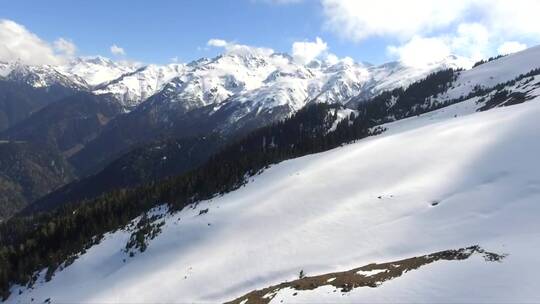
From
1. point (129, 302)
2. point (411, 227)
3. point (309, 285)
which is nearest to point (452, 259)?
point (309, 285)

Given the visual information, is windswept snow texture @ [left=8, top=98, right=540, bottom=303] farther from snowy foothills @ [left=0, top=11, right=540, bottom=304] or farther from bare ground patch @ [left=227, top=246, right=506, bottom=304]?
bare ground patch @ [left=227, top=246, right=506, bottom=304]

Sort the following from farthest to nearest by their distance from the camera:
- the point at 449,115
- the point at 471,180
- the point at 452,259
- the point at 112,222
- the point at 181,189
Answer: the point at 449,115, the point at 181,189, the point at 112,222, the point at 471,180, the point at 452,259

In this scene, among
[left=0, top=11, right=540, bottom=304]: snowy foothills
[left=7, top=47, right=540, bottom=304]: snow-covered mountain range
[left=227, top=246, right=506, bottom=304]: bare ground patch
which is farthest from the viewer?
[left=227, top=246, right=506, bottom=304]: bare ground patch

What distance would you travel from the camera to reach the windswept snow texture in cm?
3756

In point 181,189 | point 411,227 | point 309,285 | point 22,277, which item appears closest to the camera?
point 309,285

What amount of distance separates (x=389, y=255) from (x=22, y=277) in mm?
74222

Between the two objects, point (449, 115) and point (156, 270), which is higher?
point (449, 115)

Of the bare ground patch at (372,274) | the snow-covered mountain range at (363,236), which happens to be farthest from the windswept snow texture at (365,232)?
the bare ground patch at (372,274)

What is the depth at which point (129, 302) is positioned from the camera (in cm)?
6444

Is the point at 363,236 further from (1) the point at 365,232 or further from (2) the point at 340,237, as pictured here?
(2) the point at 340,237

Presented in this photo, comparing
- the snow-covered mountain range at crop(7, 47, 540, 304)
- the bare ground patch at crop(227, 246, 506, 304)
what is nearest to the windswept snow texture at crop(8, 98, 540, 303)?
the snow-covered mountain range at crop(7, 47, 540, 304)

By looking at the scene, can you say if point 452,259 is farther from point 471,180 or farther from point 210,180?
point 210,180

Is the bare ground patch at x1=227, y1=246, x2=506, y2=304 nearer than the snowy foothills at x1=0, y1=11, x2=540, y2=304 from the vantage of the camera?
No

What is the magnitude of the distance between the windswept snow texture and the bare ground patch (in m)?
1.38
